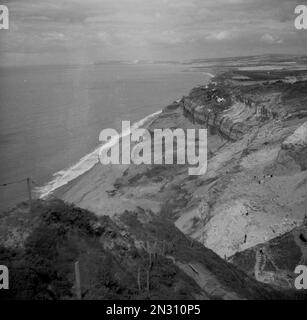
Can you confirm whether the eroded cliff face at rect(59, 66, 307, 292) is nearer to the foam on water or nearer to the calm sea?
the foam on water

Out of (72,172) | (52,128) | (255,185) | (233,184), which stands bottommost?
(72,172)

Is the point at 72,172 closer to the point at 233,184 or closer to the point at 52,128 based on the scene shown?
the point at 233,184

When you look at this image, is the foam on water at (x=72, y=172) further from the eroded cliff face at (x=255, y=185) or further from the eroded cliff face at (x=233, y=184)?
the eroded cliff face at (x=255, y=185)

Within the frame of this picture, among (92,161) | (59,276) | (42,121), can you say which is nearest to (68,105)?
(42,121)

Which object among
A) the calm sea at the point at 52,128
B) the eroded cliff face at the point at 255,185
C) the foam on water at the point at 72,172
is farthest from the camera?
the calm sea at the point at 52,128

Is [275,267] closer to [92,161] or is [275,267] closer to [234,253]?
[234,253]

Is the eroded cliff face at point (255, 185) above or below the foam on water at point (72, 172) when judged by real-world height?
above

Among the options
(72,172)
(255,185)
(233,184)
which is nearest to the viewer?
(255,185)

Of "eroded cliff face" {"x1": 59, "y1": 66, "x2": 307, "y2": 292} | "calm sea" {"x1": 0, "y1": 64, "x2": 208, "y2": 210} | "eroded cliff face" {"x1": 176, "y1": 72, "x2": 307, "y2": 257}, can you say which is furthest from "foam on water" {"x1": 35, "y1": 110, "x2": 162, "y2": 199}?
"eroded cliff face" {"x1": 176, "y1": 72, "x2": 307, "y2": 257}

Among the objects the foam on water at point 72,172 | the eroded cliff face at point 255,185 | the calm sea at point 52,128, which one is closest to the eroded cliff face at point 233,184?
the eroded cliff face at point 255,185

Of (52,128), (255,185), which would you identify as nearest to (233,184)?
(255,185)

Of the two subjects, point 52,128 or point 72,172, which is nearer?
point 72,172
